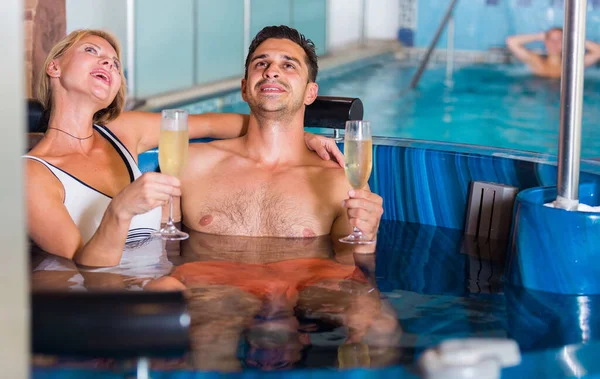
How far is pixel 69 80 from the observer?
2.32m

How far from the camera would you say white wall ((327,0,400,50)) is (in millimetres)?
10414

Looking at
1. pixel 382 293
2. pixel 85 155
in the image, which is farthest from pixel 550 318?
pixel 85 155

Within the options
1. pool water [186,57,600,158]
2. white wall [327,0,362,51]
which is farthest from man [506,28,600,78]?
white wall [327,0,362,51]

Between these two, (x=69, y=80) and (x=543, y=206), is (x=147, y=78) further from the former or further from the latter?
(x=543, y=206)

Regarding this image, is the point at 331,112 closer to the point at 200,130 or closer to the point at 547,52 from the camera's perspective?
the point at 200,130

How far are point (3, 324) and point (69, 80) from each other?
5.55 feet

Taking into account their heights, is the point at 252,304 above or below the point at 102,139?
below

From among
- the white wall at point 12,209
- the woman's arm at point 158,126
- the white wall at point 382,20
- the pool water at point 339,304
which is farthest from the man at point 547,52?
the white wall at point 12,209

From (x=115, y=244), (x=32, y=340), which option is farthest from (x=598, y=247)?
(x=32, y=340)

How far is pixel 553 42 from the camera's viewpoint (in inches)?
385

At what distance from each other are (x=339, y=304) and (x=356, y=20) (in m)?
9.53

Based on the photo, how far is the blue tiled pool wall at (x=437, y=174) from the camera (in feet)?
8.79

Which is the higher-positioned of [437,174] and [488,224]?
[437,174]

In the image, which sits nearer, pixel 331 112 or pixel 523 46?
pixel 331 112
